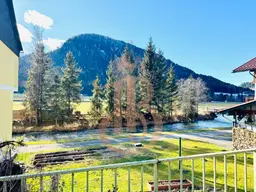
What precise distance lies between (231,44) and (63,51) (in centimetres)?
6636

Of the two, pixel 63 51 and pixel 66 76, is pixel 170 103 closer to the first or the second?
pixel 66 76

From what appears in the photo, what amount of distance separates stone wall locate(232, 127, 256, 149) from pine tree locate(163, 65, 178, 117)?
40.0 ft

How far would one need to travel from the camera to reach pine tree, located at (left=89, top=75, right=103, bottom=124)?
18.8 metres

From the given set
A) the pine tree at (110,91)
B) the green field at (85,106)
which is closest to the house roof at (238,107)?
the green field at (85,106)

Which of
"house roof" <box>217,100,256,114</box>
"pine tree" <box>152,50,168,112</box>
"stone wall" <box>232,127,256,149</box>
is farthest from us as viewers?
"pine tree" <box>152,50,168,112</box>

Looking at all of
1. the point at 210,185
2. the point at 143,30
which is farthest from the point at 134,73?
the point at 210,185

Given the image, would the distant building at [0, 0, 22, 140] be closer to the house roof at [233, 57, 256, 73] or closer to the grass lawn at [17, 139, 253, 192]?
the grass lawn at [17, 139, 253, 192]

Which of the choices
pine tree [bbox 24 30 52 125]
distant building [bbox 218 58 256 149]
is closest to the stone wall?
distant building [bbox 218 58 256 149]

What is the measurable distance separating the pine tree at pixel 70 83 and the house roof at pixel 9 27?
9.19 m

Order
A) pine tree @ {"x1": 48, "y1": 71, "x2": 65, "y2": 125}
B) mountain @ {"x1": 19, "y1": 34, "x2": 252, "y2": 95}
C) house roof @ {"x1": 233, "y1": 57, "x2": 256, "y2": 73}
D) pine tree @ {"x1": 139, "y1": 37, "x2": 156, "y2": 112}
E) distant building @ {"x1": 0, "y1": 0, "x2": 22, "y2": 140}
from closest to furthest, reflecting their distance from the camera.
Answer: distant building @ {"x1": 0, "y1": 0, "x2": 22, "y2": 140}, house roof @ {"x1": 233, "y1": 57, "x2": 256, "y2": 73}, pine tree @ {"x1": 48, "y1": 71, "x2": 65, "y2": 125}, pine tree @ {"x1": 139, "y1": 37, "x2": 156, "y2": 112}, mountain @ {"x1": 19, "y1": 34, "x2": 252, "y2": 95}

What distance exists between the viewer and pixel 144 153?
8.16 metres

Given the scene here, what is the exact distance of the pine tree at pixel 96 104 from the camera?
1884 centimetres

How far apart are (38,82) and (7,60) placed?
31.8 feet

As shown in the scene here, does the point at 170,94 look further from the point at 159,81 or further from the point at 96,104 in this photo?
the point at 96,104
